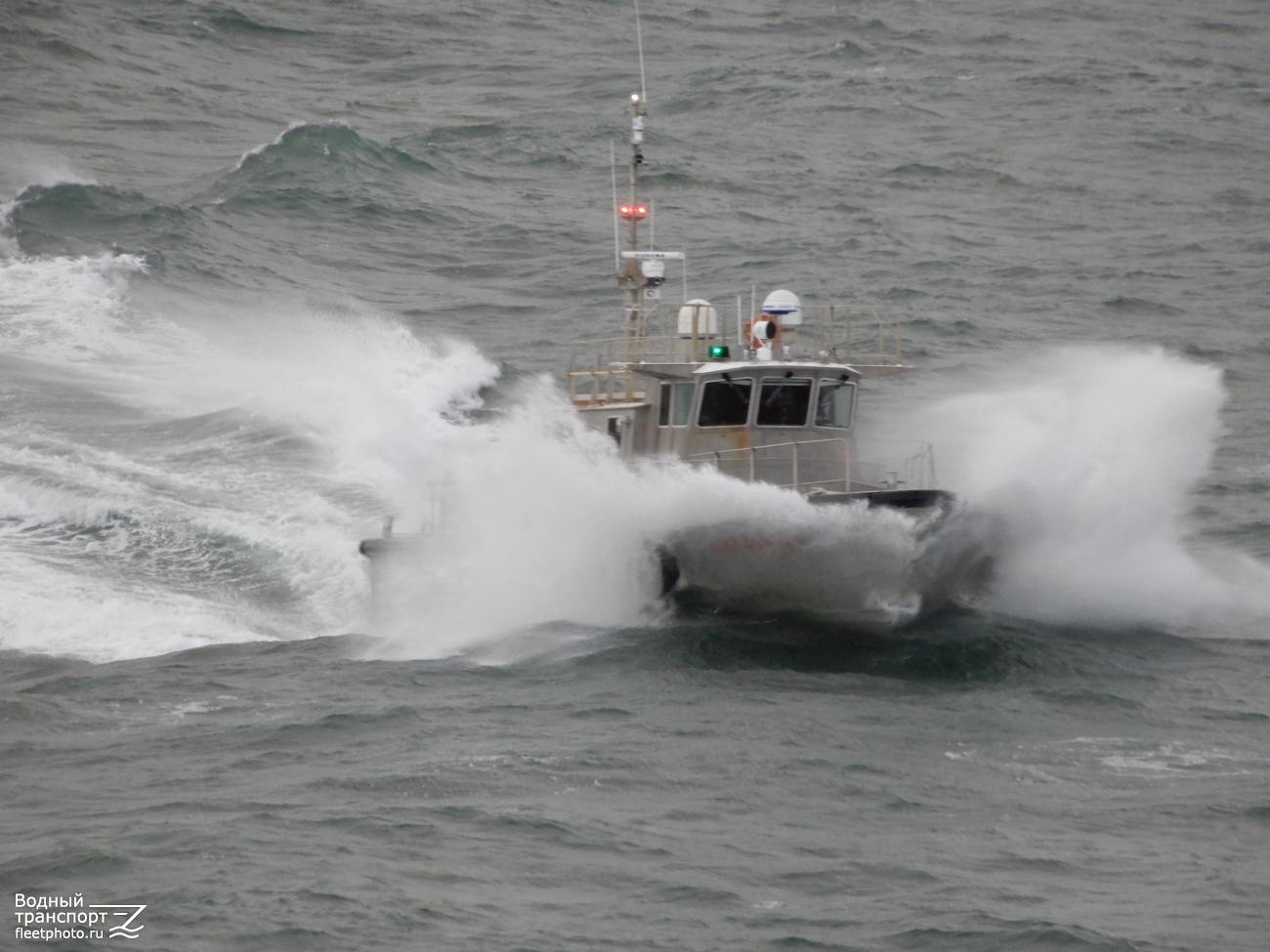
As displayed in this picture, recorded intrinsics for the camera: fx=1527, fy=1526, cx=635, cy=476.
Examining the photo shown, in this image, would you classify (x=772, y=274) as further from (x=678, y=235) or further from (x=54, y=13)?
(x=54, y=13)

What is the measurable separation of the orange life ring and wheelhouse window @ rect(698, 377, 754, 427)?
656 mm

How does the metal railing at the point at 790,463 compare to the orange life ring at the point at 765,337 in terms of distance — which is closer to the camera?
the metal railing at the point at 790,463

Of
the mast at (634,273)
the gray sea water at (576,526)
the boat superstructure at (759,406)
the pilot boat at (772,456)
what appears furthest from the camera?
the mast at (634,273)

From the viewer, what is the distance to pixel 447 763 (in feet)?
47.7

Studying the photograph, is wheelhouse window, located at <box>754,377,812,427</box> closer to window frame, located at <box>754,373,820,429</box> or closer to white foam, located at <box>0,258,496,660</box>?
window frame, located at <box>754,373,820,429</box>

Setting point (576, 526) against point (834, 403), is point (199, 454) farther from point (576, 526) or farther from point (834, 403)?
point (834, 403)

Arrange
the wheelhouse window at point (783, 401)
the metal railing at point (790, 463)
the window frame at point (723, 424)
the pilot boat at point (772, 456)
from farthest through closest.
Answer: the wheelhouse window at point (783, 401) < the window frame at point (723, 424) < the metal railing at point (790, 463) < the pilot boat at point (772, 456)

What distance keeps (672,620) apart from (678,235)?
21.9 m

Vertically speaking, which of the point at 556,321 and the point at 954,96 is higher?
the point at 954,96

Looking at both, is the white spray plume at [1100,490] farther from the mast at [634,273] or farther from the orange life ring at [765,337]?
the mast at [634,273]

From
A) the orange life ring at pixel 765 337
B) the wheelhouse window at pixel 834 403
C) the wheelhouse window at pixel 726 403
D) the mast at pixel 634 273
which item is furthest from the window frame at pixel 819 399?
the mast at pixel 634 273

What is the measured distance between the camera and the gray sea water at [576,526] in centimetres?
1246

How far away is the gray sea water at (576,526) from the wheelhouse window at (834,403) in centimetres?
180

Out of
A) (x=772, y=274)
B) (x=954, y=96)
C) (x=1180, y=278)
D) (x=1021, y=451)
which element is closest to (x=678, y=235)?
(x=772, y=274)
